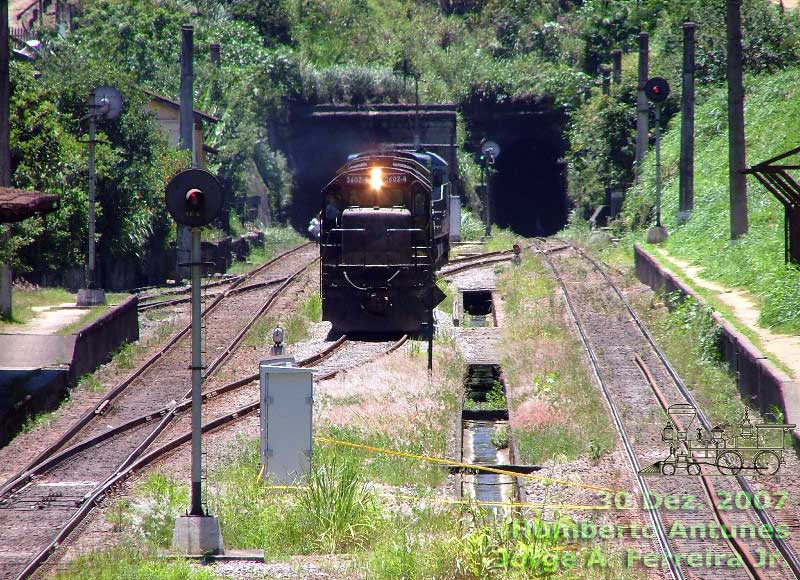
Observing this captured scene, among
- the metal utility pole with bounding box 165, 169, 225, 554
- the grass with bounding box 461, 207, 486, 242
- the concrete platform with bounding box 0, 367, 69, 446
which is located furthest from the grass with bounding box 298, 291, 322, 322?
the grass with bounding box 461, 207, 486, 242

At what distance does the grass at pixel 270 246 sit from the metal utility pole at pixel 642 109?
552 inches

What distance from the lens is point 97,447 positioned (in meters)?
15.9

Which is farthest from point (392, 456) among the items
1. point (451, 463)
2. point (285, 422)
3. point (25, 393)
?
point (25, 393)

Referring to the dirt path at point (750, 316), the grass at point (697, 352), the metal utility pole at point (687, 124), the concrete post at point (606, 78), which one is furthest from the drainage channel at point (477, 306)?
the concrete post at point (606, 78)

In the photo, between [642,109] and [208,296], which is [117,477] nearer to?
[208,296]

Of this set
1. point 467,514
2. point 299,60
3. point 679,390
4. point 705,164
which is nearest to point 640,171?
point 705,164

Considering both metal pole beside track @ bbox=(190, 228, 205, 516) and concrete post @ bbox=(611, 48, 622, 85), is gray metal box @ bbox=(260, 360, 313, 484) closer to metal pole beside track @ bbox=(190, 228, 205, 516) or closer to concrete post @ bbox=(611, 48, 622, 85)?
metal pole beside track @ bbox=(190, 228, 205, 516)

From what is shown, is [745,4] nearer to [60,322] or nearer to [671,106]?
[671,106]

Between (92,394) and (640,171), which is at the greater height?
(640,171)

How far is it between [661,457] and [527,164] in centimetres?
4742

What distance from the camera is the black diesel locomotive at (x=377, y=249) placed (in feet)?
75.3

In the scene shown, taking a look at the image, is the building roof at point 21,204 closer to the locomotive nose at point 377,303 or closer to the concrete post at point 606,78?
the locomotive nose at point 377,303

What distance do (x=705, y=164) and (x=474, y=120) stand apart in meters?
21.5

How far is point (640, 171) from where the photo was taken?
144 ft
